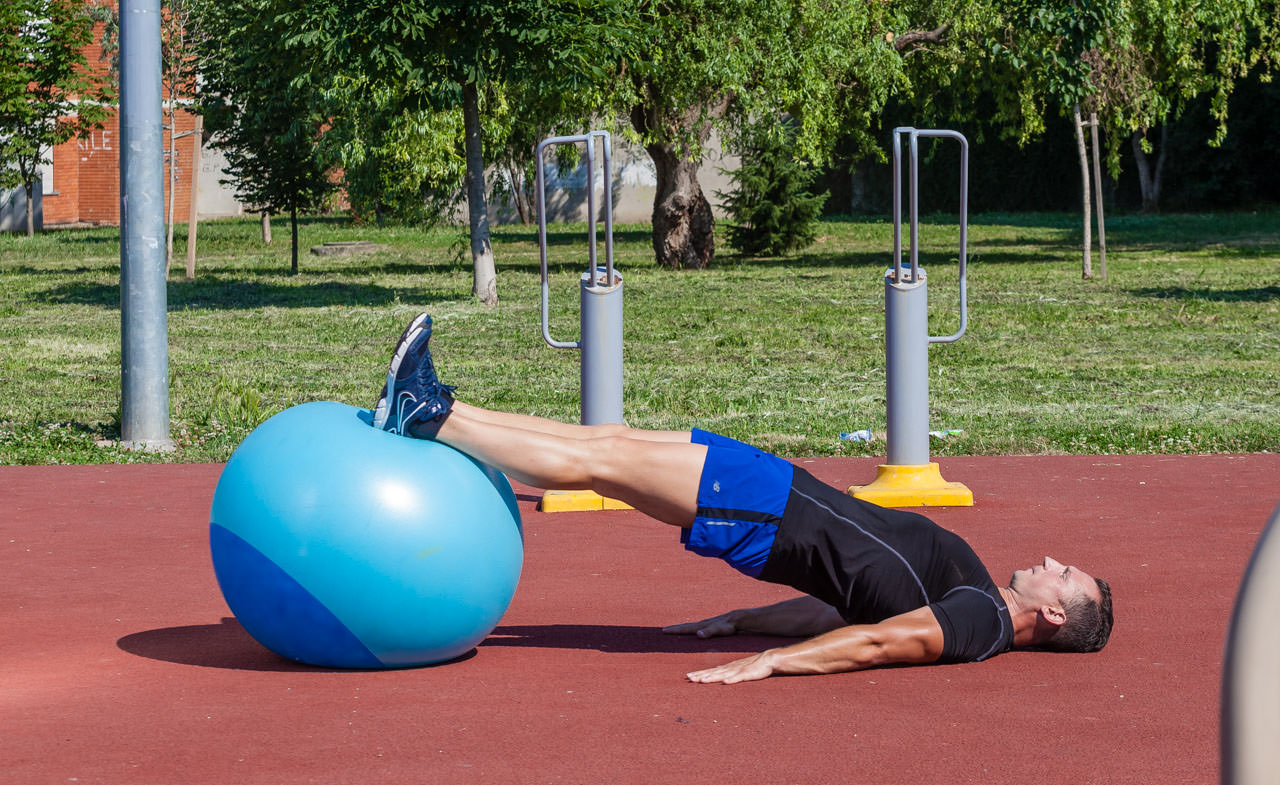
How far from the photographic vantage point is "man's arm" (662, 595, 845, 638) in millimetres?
5512

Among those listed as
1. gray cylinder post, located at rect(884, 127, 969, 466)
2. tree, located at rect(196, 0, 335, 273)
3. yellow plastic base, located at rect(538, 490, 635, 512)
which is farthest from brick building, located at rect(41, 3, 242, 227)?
gray cylinder post, located at rect(884, 127, 969, 466)

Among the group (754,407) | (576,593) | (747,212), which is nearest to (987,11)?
(747,212)

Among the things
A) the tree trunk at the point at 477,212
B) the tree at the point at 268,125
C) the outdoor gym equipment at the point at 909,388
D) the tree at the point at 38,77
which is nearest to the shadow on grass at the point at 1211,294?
the tree trunk at the point at 477,212

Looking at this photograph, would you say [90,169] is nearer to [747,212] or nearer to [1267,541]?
[747,212]

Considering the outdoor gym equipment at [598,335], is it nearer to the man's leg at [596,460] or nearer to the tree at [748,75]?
the man's leg at [596,460]

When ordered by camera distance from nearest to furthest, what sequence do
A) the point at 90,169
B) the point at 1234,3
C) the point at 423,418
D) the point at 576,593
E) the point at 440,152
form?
the point at 423,418
the point at 576,593
the point at 440,152
the point at 1234,3
the point at 90,169

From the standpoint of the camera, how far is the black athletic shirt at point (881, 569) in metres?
4.98

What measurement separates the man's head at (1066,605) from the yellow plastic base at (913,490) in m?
2.79

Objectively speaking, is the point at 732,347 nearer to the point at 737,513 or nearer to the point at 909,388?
the point at 909,388

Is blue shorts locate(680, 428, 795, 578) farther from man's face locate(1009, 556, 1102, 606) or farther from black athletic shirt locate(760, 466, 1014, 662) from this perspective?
man's face locate(1009, 556, 1102, 606)

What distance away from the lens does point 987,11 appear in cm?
2673

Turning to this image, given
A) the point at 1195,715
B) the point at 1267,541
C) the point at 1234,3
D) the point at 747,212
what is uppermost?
the point at 1234,3

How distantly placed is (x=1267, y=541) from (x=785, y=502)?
354 centimetres

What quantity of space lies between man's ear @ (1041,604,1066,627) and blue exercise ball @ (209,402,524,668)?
1.87 m
